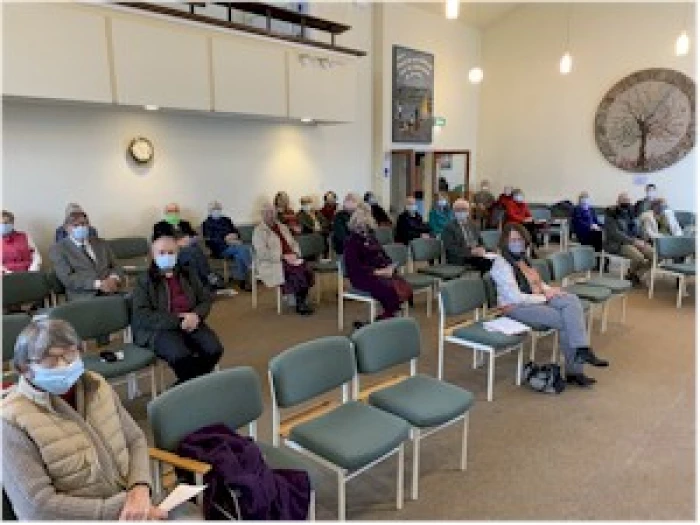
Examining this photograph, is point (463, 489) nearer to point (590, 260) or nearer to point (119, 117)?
point (590, 260)

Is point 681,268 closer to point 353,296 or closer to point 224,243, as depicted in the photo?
point 353,296

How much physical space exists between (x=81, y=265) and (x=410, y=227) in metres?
4.09

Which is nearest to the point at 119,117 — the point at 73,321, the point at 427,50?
the point at 73,321

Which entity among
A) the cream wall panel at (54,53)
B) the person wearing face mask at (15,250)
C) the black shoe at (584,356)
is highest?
the cream wall panel at (54,53)

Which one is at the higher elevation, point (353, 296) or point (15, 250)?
point (15, 250)

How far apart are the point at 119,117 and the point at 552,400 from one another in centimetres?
521

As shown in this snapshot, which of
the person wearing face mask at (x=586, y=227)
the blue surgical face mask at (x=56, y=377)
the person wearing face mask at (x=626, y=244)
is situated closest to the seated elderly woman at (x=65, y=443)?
the blue surgical face mask at (x=56, y=377)

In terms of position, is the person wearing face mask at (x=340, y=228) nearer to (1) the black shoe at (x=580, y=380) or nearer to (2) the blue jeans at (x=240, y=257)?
(2) the blue jeans at (x=240, y=257)

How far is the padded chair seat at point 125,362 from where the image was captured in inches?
116

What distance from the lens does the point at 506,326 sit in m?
3.69

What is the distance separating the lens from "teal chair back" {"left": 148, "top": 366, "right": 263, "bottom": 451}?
199 centimetres

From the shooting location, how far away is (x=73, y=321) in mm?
3146

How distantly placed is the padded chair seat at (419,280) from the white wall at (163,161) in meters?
3.02

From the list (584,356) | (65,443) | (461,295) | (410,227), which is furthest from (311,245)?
(65,443)
